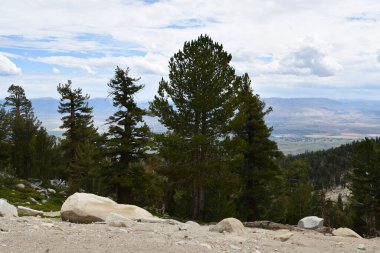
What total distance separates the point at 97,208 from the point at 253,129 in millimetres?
19264

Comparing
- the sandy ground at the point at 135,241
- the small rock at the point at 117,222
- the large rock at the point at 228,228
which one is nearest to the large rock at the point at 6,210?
the sandy ground at the point at 135,241

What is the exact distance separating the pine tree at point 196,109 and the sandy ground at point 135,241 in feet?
39.3

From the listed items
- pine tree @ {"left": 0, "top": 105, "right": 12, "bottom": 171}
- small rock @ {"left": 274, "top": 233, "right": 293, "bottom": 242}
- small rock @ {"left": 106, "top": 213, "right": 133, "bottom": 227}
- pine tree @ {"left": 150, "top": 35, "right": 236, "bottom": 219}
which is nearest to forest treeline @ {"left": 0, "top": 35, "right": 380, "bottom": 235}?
pine tree @ {"left": 150, "top": 35, "right": 236, "bottom": 219}

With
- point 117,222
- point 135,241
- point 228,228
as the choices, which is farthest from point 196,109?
point 135,241

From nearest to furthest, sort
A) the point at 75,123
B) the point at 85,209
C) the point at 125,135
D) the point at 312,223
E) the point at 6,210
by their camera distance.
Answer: the point at 85,209 < the point at 6,210 < the point at 312,223 < the point at 125,135 < the point at 75,123

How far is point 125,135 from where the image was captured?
31.5 m

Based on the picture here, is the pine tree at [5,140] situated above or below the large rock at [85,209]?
above

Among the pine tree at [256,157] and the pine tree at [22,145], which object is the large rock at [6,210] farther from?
the pine tree at [22,145]

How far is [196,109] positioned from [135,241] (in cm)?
1629

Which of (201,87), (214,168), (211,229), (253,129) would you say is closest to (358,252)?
(211,229)

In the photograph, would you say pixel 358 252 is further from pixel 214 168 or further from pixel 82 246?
pixel 214 168

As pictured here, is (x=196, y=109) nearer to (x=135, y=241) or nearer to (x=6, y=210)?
(x=6, y=210)

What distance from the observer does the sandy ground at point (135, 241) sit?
33.3 ft

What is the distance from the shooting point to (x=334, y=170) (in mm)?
165625
